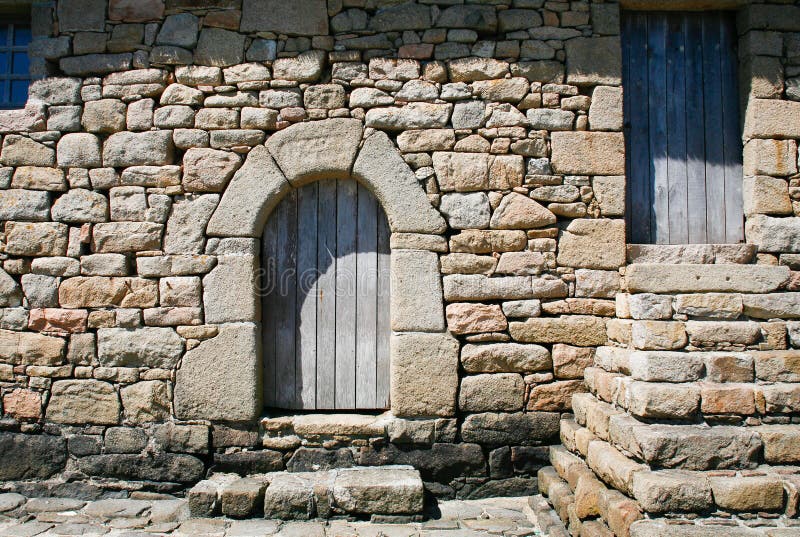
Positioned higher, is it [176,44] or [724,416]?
[176,44]

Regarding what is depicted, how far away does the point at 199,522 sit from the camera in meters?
3.48

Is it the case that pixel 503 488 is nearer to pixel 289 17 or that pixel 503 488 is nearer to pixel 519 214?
pixel 519 214

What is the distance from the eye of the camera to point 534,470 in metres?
3.84

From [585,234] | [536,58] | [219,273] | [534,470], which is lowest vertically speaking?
[534,470]

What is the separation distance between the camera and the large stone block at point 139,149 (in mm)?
3941

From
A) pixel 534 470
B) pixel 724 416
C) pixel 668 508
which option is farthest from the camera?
pixel 534 470

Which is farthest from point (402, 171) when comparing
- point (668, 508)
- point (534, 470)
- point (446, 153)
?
point (668, 508)

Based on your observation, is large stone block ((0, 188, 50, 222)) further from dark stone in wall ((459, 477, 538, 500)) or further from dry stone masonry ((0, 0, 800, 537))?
dark stone in wall ((459, 477, 538, 500))

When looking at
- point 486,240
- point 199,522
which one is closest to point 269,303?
point 199,522

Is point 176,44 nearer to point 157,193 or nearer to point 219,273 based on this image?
point 157,193

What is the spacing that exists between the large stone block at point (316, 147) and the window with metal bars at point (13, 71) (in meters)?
1.99

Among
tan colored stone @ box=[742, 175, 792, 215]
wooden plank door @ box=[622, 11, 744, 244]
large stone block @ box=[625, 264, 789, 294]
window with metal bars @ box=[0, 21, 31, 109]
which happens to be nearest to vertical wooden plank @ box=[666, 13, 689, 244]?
wooden plank door @ box=[622, 11, 744, 244]

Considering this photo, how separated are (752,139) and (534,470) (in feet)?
8.70

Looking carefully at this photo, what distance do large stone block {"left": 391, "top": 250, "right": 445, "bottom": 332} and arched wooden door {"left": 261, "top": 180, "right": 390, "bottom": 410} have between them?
0.82 feet
